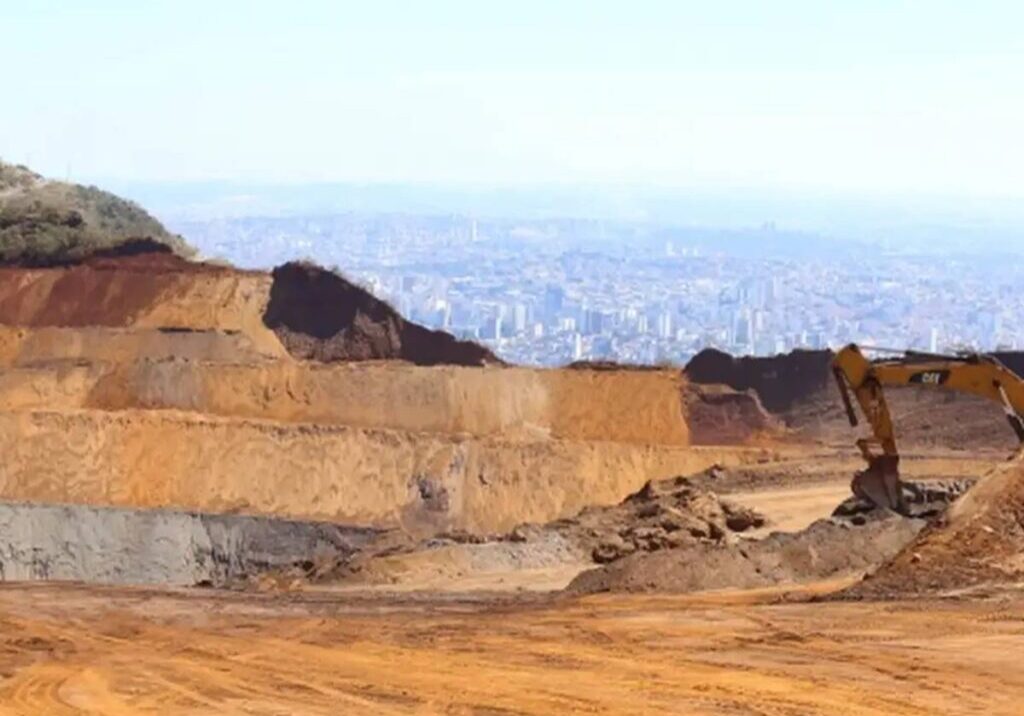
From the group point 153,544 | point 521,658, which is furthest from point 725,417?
point 521,658

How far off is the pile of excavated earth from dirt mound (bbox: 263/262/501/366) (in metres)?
0.06

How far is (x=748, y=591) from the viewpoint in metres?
18.0

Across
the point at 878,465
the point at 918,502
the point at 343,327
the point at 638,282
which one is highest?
the point at 343,327

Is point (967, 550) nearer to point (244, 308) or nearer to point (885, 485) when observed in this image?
point (885, 485)

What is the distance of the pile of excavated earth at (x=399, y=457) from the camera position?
20625 millimetres

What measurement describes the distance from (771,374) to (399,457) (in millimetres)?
11344

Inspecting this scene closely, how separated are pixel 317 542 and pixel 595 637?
550 inches

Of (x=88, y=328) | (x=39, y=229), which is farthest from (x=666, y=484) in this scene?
(x=39, y=229)

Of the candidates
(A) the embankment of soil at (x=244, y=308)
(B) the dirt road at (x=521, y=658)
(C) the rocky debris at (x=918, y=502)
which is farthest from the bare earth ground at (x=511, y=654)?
(A) the embankment of soil at (x=244, y=308)

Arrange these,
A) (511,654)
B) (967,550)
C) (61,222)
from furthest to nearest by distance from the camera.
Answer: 1. (61,222)
2. (967,550)
3. (511,654)

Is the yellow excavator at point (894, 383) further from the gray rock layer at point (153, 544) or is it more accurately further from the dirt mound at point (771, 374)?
the dirt mound at point (771, 374)

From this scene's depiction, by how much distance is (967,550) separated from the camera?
16.9 meters

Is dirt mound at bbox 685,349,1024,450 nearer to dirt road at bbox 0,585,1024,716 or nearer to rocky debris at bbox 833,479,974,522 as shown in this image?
rocky debris at bbox 833,479,974,522

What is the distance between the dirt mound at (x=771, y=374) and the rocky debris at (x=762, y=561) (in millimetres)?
17112
